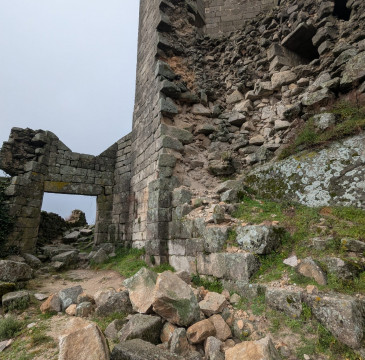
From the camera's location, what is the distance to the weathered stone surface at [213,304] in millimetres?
2494

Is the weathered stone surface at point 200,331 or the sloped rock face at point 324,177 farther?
the sloped rock face at point 324,177

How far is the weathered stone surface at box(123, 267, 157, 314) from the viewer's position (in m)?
2.65

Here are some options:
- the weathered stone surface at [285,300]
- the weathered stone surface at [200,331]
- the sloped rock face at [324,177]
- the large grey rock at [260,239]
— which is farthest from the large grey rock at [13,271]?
the sloped rock face at [324,177]

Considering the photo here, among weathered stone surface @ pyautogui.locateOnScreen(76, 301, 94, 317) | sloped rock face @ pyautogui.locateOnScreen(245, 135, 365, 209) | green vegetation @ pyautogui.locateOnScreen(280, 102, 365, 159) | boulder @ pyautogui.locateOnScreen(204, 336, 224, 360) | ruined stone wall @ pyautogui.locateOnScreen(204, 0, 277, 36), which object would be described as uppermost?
ruined stone wall @ pyautogui.locateOnScreen(204, 0, 277, 36)

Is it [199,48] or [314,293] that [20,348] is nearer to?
[314,293]

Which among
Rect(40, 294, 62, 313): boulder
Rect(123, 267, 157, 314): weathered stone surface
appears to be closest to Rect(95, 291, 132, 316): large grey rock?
Rect(123, 267, 157, 314): weathered stone surface

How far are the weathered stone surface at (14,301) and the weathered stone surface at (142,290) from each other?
1701mm

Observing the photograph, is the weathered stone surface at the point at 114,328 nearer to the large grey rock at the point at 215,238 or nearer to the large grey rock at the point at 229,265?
the large grey rock at the point at 229,265

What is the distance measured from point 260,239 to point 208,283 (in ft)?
3.31

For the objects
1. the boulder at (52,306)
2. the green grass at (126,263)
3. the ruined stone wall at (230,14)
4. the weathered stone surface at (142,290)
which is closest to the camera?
the weathered stone surface at (142,290)

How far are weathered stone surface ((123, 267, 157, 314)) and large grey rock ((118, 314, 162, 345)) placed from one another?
198 millimetres

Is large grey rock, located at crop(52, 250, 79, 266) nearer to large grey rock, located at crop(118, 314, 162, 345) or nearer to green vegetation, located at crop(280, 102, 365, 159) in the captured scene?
large grey rock, located at crop(118, 314, 162, 345)

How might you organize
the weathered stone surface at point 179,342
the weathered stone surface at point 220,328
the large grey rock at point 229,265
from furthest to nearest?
the large grey rock at point 229,265 → the weathered stone surface at point 220,328 → the weathered stone surface at point 179,342

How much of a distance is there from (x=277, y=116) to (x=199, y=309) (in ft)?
14.9
